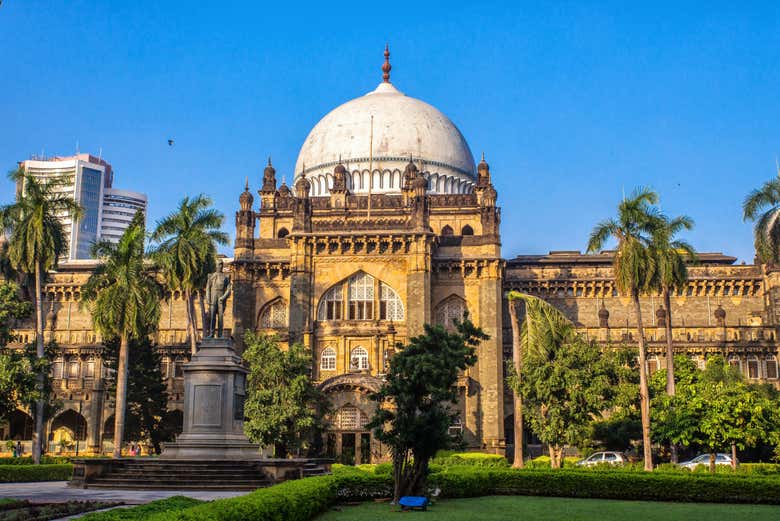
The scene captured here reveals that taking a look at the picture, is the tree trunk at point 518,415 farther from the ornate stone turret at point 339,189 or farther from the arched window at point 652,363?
the ornate stone turret at point 339,189

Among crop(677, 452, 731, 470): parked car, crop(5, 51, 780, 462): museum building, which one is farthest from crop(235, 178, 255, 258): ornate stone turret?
crop(677, 452, 731, 470): parked car

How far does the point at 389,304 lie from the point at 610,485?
93.6 feet

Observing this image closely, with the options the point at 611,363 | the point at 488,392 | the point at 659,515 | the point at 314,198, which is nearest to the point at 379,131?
the point at 314,198

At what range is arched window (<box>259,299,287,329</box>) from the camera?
60.1 m

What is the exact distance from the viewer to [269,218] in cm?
6744

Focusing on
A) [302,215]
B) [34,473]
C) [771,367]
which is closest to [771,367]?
[771,367]

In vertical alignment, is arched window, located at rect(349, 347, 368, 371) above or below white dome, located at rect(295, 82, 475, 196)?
below

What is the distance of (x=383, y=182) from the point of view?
69625mm

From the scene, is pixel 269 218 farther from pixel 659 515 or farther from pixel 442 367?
pixel 659 515

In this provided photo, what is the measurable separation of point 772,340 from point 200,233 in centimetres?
3862

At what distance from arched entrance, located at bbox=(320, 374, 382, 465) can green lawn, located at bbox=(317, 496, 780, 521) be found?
2399 centimetres

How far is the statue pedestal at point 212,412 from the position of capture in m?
31.0

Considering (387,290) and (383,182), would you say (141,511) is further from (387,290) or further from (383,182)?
(383,182)

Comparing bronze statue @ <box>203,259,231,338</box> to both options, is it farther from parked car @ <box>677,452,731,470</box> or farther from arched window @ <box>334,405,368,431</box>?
parked car @ <box>677,452,731,470</box>
